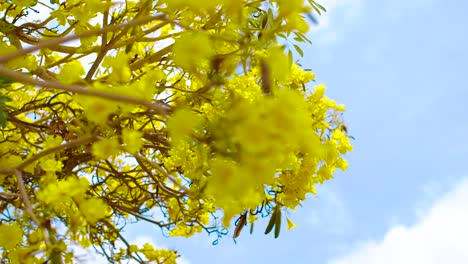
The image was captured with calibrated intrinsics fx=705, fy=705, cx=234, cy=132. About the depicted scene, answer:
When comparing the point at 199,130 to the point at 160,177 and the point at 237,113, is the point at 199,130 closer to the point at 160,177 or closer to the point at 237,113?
the point at 237,113

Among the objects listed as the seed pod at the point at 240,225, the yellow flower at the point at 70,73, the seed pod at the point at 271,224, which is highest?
the seed pod at the point at 240,225

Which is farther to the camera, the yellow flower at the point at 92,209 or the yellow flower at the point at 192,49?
the yellow flower at the point at 92,209

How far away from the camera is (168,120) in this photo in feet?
4.58

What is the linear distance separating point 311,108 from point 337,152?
216 mm

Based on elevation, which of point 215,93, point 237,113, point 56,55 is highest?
point 56,55

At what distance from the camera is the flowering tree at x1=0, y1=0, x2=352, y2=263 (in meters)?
1.26

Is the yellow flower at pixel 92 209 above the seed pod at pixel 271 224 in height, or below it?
below

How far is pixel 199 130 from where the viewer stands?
1587 mm

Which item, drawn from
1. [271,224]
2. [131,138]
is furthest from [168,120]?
[271,224]

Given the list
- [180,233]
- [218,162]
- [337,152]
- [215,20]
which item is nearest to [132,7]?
[215,20]

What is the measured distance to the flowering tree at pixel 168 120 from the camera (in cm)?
126

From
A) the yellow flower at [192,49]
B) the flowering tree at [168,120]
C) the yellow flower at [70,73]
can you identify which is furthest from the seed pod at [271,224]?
the yellow flower at [192,49]

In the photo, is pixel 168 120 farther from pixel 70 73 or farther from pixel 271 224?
pixel 271 224

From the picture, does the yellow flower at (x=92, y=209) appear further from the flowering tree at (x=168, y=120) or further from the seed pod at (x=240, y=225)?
the seed pod at (x=240, y=225)
